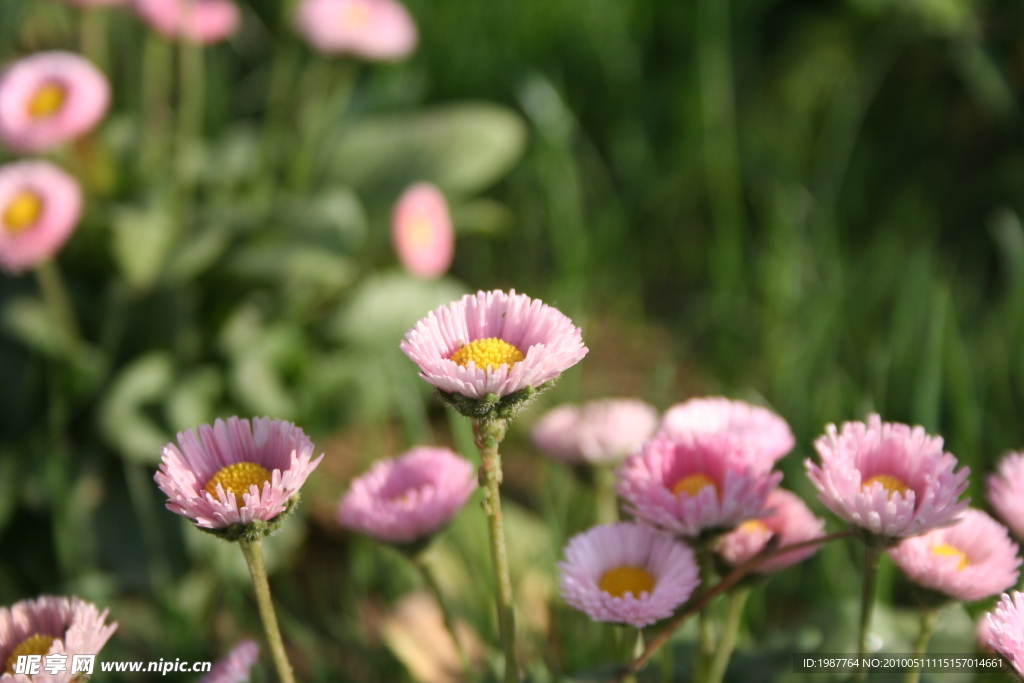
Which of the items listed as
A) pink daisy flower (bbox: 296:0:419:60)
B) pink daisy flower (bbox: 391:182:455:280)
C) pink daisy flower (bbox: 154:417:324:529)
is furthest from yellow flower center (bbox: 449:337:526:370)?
pink daisy flower (bbox: 296:0:419:60)

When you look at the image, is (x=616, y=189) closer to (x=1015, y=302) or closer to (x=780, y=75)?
(x=780, y=75)

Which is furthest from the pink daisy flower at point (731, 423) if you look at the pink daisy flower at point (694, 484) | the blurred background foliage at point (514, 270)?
the blurred background foliage at point (514, 270)

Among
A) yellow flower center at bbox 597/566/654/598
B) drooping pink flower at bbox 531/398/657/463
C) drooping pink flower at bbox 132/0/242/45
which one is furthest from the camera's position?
drooping pink flower at bbox 132/0/242/45

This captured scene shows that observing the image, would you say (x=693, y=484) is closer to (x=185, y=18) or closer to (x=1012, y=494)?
(x=1012, y=494)

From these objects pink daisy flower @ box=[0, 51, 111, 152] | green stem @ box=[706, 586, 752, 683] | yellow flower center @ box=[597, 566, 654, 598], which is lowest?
green stem @ box=[706, 586, 752, 683]

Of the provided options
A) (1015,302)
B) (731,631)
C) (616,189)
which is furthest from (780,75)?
(731,631)

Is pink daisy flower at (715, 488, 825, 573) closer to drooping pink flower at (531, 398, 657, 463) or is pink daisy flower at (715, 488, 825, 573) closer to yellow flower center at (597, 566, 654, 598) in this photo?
yellow flower center at (597, 566, 654, 598)
